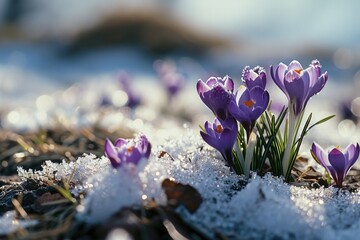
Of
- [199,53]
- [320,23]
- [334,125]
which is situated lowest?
[334,125]

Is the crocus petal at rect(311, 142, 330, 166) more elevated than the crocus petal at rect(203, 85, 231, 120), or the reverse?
the crocus petal at rect(203, 85, 231, 120)

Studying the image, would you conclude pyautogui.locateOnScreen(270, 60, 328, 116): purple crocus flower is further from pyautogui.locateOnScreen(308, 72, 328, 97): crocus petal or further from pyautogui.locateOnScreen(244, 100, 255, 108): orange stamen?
pyautogui.locateOnScreen(244, 100, 255, 108): orange stamen

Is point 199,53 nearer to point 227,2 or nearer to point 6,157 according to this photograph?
point 6,157

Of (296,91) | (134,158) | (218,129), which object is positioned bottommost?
(134,158)

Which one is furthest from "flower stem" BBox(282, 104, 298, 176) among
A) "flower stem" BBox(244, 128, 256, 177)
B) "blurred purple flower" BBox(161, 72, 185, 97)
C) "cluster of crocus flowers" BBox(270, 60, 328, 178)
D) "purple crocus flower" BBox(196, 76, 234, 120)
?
"blurred purple flower" BBox(161, 72, 185, 97)

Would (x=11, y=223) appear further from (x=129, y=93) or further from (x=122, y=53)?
(x=122, y=53)

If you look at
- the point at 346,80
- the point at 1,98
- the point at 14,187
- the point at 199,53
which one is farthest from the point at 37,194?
the point at 199,53

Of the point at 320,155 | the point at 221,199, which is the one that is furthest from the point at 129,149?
the point at 320,155
